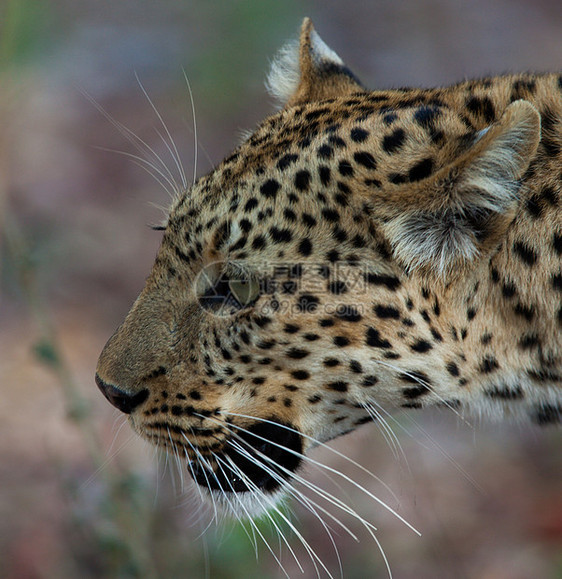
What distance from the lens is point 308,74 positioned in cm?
491

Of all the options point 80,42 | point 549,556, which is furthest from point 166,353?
point 80,42

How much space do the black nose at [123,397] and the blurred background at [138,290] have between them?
0.23 m

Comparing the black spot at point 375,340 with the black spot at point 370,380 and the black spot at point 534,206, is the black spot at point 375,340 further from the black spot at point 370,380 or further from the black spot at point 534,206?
the black spot at point 534,206

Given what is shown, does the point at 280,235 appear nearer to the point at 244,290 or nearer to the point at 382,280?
the point at 244,290

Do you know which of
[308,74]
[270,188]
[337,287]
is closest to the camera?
[337,287]

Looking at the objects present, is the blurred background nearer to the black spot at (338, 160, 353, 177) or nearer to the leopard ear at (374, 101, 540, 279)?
the leopard ear at (374, 101, 540, 279)

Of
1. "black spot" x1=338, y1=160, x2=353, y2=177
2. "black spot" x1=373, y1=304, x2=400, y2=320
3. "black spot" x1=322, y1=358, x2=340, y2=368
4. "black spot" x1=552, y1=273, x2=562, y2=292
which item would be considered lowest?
"black spot" x1=322, y1=358, x2=340, y2=368

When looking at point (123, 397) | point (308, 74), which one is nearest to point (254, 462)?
point (123, 397)

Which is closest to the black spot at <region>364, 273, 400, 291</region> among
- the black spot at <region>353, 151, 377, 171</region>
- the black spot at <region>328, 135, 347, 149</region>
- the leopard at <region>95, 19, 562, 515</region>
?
the leopard at <region>95, 19, 562, 515</region>

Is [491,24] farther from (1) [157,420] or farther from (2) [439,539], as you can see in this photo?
(1) [157,420]

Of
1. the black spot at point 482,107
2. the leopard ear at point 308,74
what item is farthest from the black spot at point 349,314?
the leopard ear at point 308,74

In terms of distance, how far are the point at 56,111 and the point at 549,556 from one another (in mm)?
8267

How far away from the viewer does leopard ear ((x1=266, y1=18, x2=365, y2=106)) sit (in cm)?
484

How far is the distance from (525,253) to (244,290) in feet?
4.09
